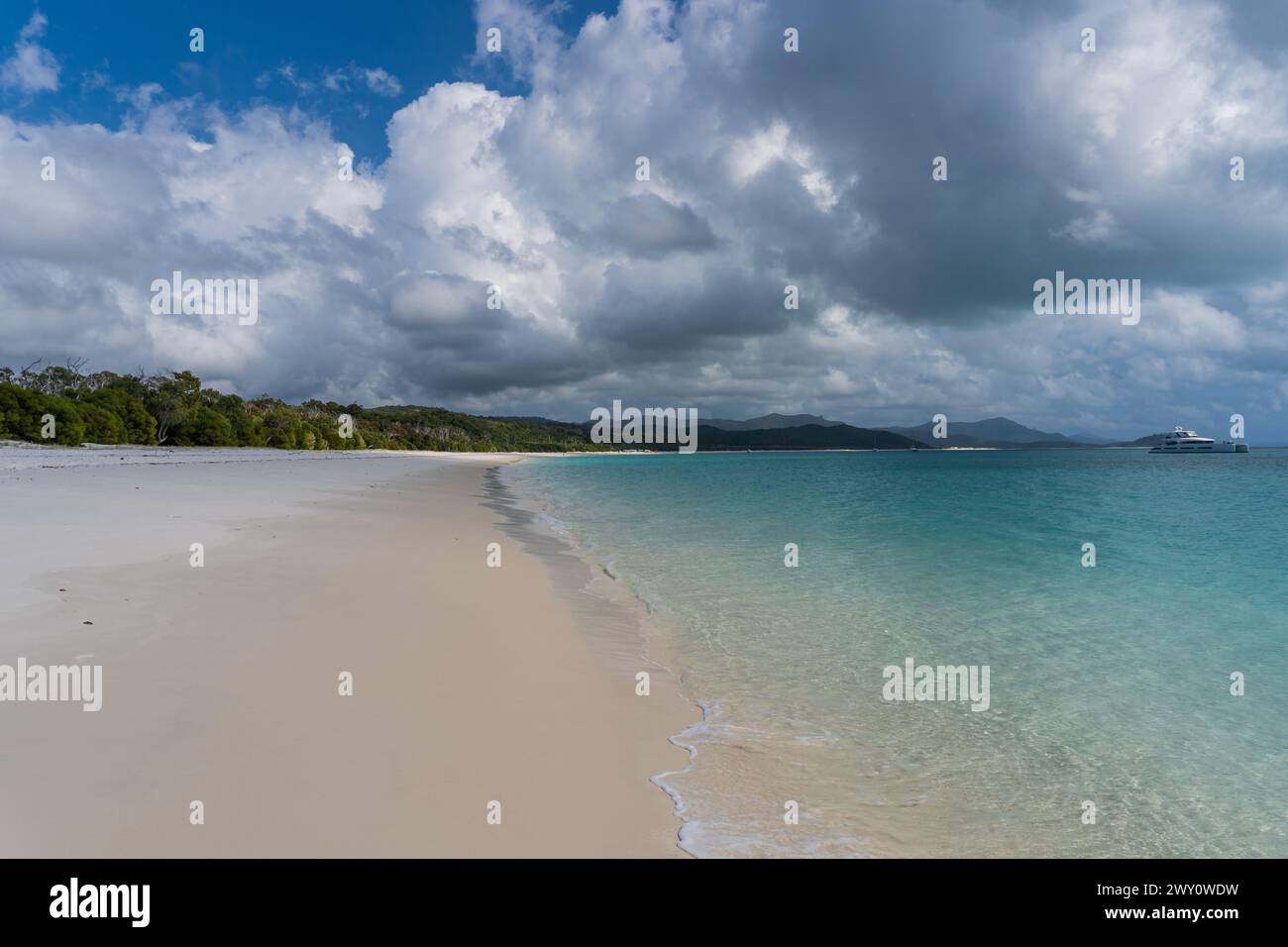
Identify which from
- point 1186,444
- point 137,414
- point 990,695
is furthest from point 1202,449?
point 137,414

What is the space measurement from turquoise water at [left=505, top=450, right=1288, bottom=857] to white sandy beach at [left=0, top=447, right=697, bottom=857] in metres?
1.00

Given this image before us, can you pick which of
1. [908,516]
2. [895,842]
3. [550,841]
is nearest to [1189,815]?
[895,842]

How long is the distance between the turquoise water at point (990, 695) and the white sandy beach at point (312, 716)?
100cm

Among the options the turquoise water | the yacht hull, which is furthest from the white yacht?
the turquoise water

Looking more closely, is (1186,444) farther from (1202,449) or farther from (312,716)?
(312,716)

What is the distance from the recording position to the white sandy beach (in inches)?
160

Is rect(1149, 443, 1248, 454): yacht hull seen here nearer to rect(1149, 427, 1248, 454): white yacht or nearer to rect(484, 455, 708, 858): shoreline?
rect(1149, 427, 1248, 454): white yacht

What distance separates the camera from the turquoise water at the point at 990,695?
5211 mm

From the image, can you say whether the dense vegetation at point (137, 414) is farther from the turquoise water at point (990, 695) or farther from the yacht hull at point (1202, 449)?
the yacht hull at point (1202, 449)

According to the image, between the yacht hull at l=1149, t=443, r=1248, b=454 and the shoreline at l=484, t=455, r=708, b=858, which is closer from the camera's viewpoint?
the shoreline at l=484, t=455, r=708, b=858
